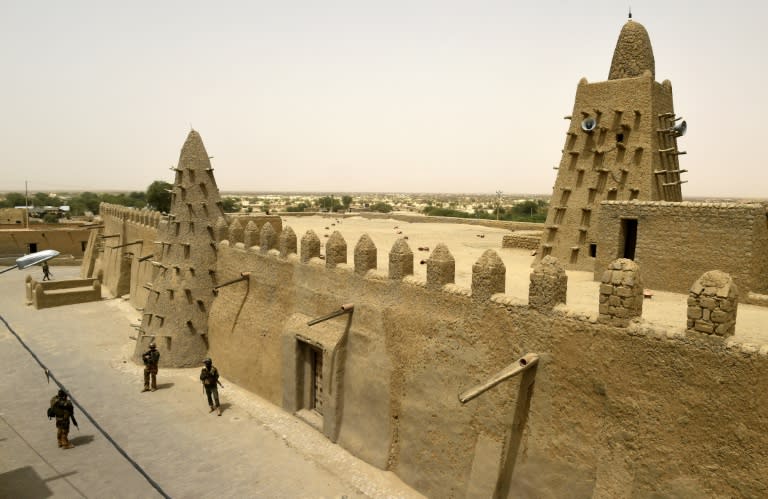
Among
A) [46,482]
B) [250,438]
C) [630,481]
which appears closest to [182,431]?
[250,438]

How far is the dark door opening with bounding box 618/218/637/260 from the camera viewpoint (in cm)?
1227

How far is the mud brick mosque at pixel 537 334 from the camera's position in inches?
254

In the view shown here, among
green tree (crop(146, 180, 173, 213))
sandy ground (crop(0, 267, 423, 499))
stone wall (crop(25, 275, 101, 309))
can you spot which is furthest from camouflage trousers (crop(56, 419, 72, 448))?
green tree (crop(146, 180, 173, 213))

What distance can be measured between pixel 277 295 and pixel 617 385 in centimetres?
888

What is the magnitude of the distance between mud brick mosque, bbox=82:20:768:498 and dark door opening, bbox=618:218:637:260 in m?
0.06

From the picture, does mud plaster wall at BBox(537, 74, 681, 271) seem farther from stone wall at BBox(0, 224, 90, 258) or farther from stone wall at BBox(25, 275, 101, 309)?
stone wall at BBox(0, 224, 90, 258)

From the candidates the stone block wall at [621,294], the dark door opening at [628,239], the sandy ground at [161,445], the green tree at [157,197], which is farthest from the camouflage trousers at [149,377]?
the green tree at [157,197]

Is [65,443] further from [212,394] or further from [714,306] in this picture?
[714,306]

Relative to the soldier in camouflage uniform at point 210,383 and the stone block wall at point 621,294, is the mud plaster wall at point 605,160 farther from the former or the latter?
the soldier in camouflage uniform at point 210,383

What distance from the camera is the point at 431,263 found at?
9461 millimetres

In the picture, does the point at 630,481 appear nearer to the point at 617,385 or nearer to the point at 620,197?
the point at 617,385

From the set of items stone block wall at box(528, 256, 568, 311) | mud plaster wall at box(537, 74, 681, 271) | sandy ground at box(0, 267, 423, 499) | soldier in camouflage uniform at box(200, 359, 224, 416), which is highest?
mud plaster wall at box(537, 74, 681, 271)

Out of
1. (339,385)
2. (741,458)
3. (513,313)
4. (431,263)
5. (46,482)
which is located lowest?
(46,482)

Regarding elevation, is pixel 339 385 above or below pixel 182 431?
above
